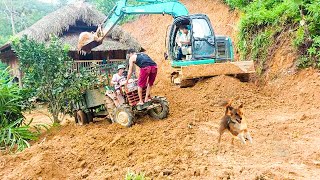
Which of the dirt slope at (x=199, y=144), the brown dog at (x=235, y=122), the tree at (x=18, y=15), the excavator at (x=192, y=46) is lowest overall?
the dirt slope at (x=199, y=144)

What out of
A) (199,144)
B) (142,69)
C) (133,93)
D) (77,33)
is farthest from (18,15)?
(199,144)

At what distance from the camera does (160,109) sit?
7.94 metres

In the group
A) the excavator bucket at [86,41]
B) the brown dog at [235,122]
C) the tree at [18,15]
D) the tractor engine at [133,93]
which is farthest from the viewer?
the tree at [18,15]

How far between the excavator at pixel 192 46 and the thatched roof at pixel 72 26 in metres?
4.78

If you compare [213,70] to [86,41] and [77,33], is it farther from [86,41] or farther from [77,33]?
[77,33]

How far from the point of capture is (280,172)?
4473 mm

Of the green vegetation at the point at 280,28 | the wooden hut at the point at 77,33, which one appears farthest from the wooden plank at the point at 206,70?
the wooden hut at the point at 77,33

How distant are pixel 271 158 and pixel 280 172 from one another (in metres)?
0.68

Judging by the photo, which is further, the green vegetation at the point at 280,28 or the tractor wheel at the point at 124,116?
the green vegetation at the point at 280,28

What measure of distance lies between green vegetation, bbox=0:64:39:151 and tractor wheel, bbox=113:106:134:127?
6.26 feet

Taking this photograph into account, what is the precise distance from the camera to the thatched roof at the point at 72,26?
1548 centimetres

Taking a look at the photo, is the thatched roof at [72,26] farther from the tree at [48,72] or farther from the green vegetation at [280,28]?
the tree at [48,72]

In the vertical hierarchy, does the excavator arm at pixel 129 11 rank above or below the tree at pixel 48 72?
above

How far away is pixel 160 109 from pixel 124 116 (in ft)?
2.81
